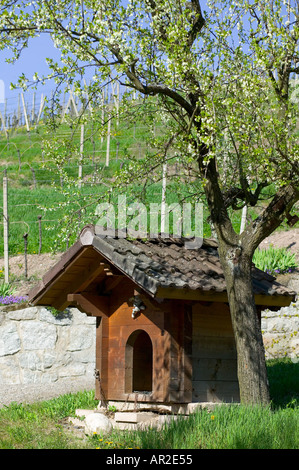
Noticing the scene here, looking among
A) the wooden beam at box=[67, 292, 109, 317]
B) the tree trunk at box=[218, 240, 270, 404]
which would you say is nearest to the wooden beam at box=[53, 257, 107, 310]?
the wooden beam at box=[67, 292, 109, 317]

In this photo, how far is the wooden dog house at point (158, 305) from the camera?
7.80 meters

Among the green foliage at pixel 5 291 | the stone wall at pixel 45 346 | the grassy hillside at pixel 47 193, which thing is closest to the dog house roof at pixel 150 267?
the grassy hillside at pixel 47 193

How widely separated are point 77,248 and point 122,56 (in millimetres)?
2457

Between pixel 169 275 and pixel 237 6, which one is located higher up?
pixel 237 6

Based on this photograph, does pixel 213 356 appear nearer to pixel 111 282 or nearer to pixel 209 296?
pixel 209 296

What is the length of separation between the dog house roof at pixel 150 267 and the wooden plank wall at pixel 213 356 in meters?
0.50

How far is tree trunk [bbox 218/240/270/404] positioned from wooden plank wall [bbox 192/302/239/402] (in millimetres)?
531

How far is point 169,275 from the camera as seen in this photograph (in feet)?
25.6

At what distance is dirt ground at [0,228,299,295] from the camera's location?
16.7 metres

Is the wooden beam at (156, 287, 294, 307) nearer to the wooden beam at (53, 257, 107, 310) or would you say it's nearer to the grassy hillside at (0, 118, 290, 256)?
the wooden beam at (53, 257, 107, 310)

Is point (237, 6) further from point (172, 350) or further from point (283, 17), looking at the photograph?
point (172, 350)

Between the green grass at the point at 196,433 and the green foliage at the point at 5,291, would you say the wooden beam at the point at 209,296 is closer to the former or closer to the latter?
the green grass at the point at 196,433

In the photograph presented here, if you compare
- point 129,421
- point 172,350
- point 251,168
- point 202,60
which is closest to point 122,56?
point 202,60

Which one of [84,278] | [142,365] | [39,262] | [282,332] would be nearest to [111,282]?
[84,278]
